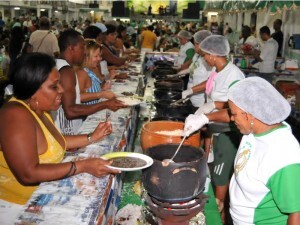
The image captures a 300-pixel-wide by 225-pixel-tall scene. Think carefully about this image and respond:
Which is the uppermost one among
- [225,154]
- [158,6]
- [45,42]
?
[158,6]

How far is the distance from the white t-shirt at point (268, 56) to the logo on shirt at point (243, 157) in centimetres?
747

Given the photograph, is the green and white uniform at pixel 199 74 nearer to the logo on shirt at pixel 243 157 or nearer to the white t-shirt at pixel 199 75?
the white t-shirt at pixel 199 75

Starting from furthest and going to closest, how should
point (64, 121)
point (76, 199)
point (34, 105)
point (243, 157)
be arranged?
point (64, 121), point (34, 105), point (243, 157), point (76, 199)

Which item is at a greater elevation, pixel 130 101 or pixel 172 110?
pixel 130 101

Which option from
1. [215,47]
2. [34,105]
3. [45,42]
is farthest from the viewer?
[45,42]

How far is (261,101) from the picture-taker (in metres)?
1.96

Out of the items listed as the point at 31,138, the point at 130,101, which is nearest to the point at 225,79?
the point at 130,101

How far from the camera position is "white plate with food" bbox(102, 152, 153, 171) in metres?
2.07

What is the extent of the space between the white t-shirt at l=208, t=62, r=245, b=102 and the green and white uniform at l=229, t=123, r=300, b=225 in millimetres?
1765

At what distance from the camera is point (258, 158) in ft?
6.38

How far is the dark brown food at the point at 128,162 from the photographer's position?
6.90 ft

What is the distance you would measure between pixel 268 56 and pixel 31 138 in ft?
26.7

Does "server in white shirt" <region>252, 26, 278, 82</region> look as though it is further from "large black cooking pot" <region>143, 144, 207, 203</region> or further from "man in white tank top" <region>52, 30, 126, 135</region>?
"large black cooking pot" <region>143, 144, 207, 203</region>

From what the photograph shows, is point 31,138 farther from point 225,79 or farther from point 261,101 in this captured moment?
point 225,79
